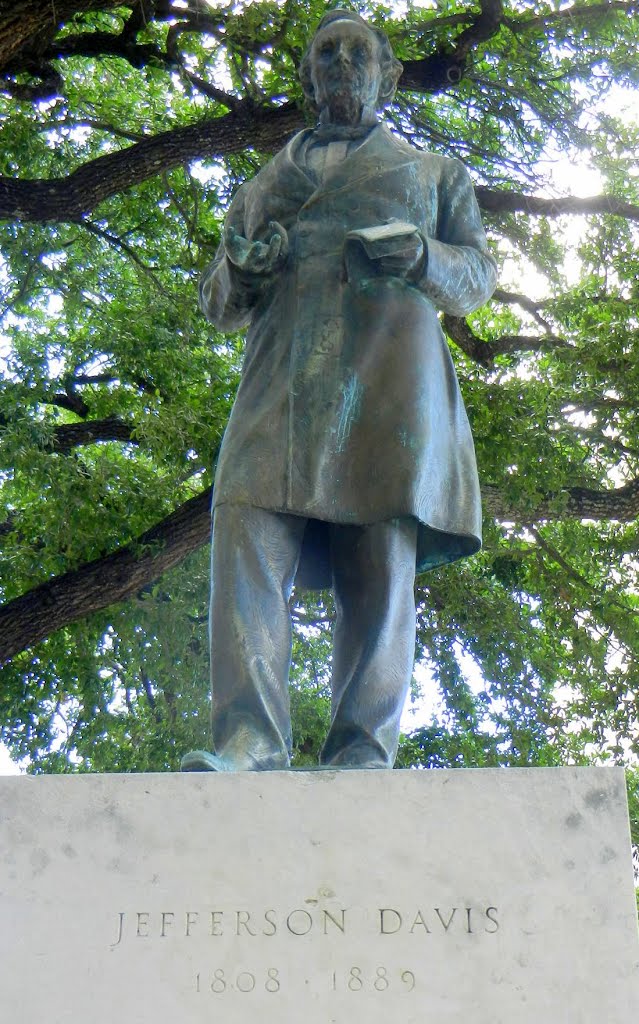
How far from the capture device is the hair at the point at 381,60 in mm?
4773

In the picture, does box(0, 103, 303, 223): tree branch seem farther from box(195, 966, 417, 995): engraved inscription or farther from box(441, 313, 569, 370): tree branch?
box(195, 966, 417, 995): engraved inscription

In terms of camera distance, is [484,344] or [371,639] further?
[484,344]

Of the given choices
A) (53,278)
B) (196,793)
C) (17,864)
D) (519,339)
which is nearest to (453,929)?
(196,793)

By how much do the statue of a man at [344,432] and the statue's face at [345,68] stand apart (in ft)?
0.04

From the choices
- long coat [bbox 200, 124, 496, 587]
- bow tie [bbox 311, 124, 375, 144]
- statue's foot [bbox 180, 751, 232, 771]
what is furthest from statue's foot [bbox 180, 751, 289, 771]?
bow tie [bbox 311, 124, 375, 144]

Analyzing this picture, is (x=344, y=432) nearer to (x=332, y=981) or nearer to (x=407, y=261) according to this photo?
(x=407, y=261)

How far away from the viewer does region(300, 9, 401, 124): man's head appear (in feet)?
15.5

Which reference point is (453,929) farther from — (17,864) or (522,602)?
(522,602)

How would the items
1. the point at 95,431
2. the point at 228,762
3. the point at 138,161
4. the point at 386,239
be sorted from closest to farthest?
the point at 228,762 → the point at 386,239 → the point at 138,161 → the point at 95,431

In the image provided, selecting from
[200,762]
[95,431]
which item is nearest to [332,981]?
[200,762]

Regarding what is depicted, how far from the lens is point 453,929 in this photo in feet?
10.6

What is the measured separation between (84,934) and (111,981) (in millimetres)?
121

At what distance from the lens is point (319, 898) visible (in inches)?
129

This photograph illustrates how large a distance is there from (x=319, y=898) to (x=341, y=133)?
8.15 ft
